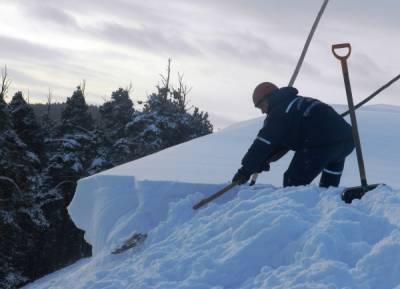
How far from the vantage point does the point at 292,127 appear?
538cm

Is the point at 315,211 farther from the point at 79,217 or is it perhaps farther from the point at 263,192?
the point at 79,217

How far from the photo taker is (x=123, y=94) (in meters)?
38.0

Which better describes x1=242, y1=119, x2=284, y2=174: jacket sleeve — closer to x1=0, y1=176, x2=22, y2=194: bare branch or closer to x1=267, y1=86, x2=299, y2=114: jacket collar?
x1=267, y1=86, x2=299, y2=114: jacket collar

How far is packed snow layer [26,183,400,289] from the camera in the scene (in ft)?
11.1

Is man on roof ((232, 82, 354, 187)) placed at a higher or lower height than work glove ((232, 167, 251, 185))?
higher

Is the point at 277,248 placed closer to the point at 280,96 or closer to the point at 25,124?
the point at 280,96

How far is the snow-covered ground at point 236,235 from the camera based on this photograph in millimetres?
3473

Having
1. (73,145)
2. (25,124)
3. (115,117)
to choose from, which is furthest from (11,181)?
(115,117)

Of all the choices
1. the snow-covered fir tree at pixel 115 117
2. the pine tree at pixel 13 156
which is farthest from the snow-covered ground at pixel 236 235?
the snow-covered fir tree at pixel 115 117

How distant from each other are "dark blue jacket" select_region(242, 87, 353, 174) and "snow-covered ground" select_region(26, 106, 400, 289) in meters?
0.34

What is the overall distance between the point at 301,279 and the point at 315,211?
→ 3.28 ft

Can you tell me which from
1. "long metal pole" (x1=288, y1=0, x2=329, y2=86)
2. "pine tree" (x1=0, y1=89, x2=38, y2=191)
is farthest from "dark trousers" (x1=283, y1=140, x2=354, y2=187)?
"pine tree" (x1=0, y1=89, x2=38, y2=191)

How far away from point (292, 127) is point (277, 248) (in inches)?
67.6

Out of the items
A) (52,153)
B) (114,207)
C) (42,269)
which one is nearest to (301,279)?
(114,207)
